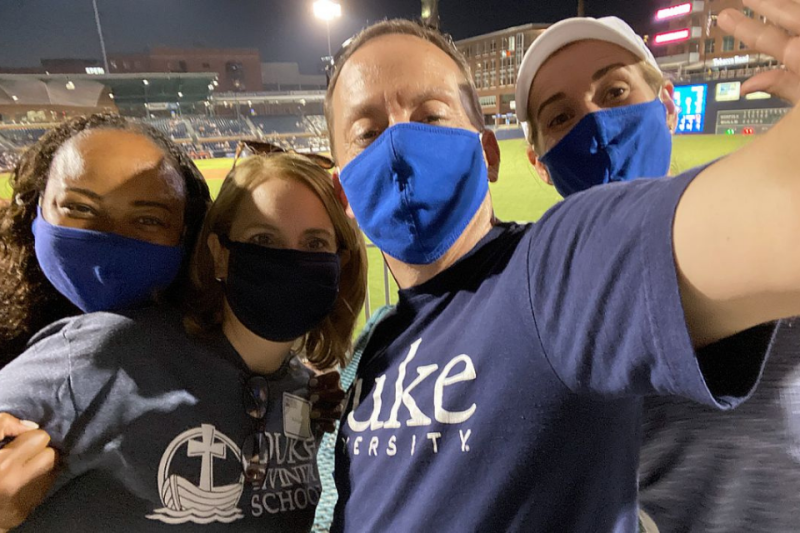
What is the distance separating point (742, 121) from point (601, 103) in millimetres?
21874

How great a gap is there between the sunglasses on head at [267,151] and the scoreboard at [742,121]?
20593 mm

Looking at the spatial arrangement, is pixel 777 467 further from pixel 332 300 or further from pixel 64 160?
pixel 64 160

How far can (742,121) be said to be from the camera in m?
18.4

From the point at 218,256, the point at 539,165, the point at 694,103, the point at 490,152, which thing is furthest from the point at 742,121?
the point at 218,256

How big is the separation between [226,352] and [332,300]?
493 millimetres

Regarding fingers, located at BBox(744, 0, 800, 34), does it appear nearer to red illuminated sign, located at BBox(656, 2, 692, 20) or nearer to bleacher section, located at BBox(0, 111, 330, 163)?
bleacher section, located at BBox(0, 111, 330, 163)

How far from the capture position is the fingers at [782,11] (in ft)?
2.64

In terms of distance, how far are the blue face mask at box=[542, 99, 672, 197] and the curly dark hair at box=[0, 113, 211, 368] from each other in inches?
67.8

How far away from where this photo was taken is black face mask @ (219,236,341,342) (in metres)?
1.88

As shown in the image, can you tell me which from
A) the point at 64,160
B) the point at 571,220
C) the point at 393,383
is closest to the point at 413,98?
the point at 571,220

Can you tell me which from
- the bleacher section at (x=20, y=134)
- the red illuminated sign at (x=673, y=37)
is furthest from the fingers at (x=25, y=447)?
the red illuminated sign at (x=673, y=37)

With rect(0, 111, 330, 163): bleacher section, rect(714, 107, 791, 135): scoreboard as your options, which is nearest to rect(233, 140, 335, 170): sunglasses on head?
rect(0, 111, 330, 163): bleacher section

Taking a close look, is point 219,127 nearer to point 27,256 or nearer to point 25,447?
point 27,256

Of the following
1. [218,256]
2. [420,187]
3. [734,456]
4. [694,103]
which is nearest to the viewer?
[734,456]
